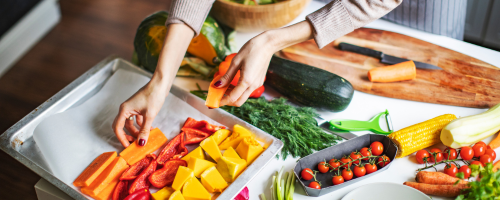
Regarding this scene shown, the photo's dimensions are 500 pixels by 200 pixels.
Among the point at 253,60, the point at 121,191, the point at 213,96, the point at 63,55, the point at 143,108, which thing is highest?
the point at 253,60

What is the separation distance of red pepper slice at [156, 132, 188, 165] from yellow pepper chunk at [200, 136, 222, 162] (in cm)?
12

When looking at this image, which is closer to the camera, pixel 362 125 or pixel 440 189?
pixel 440 189

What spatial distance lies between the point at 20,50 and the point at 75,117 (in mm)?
2726

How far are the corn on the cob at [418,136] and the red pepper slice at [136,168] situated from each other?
116cm

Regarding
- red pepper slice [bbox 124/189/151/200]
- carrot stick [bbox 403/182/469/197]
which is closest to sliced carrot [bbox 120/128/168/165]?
red pepper slice [bbox 124/189/151/200]

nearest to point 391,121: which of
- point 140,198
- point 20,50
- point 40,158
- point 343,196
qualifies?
point 343,196

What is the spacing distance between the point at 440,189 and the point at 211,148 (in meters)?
1.00

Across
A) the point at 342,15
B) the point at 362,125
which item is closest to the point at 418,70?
the point at 362,125

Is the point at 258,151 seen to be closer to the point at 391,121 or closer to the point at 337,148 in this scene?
the point at 337,148

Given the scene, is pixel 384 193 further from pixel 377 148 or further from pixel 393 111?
pixel 393 111

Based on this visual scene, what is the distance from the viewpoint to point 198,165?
55.1 inches

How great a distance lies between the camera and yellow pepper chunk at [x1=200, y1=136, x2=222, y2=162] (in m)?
1.46

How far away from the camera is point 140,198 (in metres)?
1.32

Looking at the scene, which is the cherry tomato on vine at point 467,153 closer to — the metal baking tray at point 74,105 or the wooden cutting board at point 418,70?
the wooden cutting board at point 418,70
